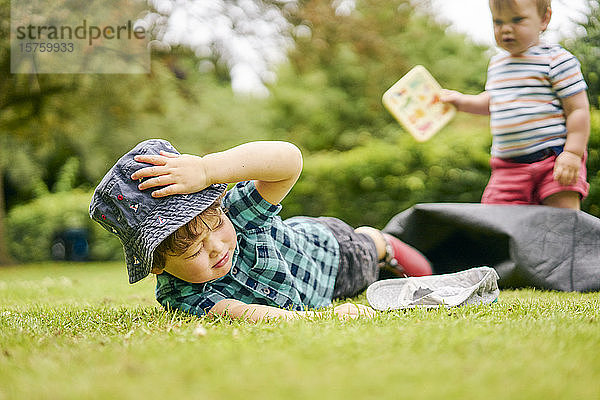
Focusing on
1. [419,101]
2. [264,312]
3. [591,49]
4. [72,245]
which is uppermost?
[591,49]

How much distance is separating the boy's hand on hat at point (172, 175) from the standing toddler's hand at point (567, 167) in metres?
2.08

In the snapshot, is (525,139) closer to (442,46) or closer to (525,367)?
(525,367)

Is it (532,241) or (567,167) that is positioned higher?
(567,167)

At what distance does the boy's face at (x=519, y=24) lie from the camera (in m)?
3.21

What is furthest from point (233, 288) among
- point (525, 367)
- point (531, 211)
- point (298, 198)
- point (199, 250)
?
point (298, 198)

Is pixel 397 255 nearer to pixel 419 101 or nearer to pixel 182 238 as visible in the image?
pixel 419 101

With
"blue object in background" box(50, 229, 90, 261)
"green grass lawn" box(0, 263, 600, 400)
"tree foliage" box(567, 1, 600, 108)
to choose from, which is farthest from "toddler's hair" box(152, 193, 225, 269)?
"blue object in background" box(50, 229, 90, 261)

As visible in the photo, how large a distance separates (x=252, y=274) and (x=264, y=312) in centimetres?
35

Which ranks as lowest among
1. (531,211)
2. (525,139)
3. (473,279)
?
(473,279)

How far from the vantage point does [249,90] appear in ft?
57.0

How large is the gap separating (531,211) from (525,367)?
2.19 m

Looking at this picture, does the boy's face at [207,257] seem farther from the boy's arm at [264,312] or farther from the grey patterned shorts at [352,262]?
the grey patterned shorts at [352,262]

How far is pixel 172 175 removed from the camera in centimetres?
195

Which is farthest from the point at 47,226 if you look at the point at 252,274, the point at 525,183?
the point at 525,183
